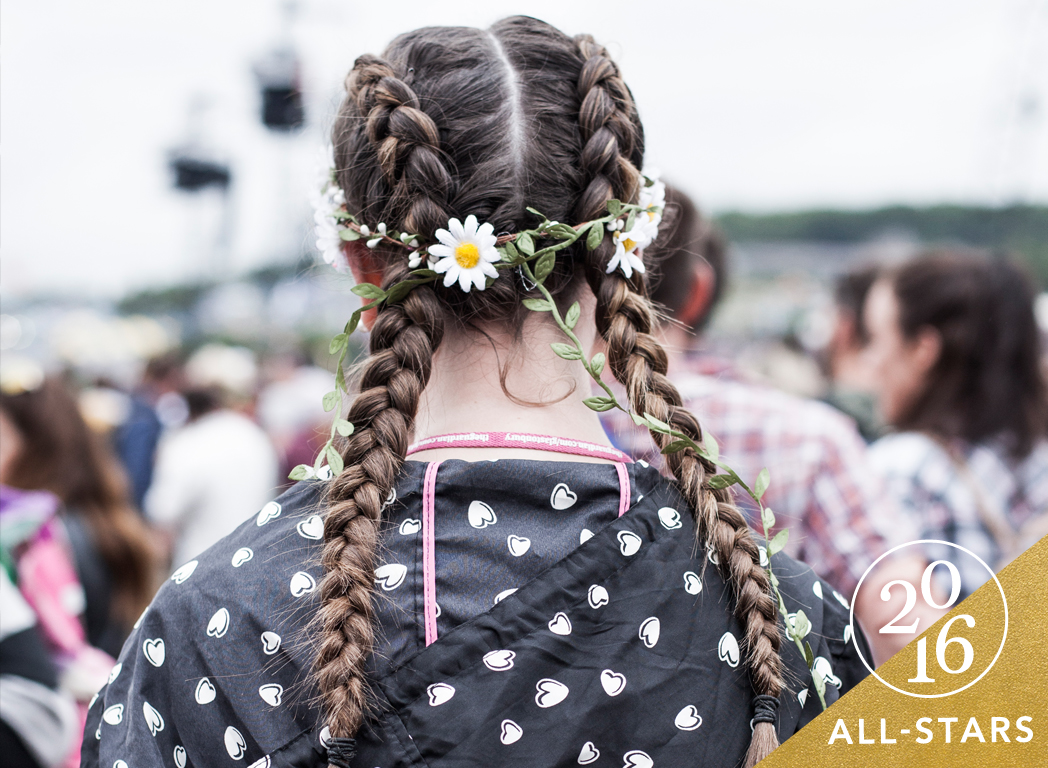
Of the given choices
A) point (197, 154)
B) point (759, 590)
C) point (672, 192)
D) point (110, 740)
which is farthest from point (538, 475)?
point (197, 154)

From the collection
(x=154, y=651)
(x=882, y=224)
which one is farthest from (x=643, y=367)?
(x=882, y=224)

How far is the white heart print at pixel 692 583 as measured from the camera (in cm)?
105

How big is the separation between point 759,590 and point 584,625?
9.6 inches

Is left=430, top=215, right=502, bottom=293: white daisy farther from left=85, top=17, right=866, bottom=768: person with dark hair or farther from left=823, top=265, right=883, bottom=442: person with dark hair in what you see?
left=823, top=265, right=883, bottom=442: person with dark hair

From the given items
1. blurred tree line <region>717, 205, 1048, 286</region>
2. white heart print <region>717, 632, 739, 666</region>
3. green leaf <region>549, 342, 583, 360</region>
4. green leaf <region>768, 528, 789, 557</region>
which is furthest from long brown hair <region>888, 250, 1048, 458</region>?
blurred tree line <region>717, 205, 1048, 286</region>

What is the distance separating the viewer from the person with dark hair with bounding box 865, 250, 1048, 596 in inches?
97.1

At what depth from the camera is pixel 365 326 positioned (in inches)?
47.9

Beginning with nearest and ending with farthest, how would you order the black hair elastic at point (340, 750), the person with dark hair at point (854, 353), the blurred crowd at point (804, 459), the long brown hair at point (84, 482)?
the black hair elastic at point (340, 750) → the blurred crowd at point (804, 459) → the long brown hair at point (84, 482) → the person with dark hair at point (854, 353)

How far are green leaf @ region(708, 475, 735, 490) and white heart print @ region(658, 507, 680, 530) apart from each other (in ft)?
0.22

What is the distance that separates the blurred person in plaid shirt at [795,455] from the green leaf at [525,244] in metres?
1.16

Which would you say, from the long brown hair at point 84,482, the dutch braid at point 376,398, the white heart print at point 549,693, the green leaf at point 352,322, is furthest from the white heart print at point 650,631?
the long brown hair at point 84,482

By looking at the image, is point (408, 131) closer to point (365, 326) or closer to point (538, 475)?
point (365, 326)

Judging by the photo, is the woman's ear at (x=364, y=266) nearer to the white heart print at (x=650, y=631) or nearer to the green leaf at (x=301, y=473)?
the green leaf at (x=301, y=473)

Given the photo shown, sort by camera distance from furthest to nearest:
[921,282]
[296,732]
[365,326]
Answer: [921,282]
[365,326]
[296,732]
